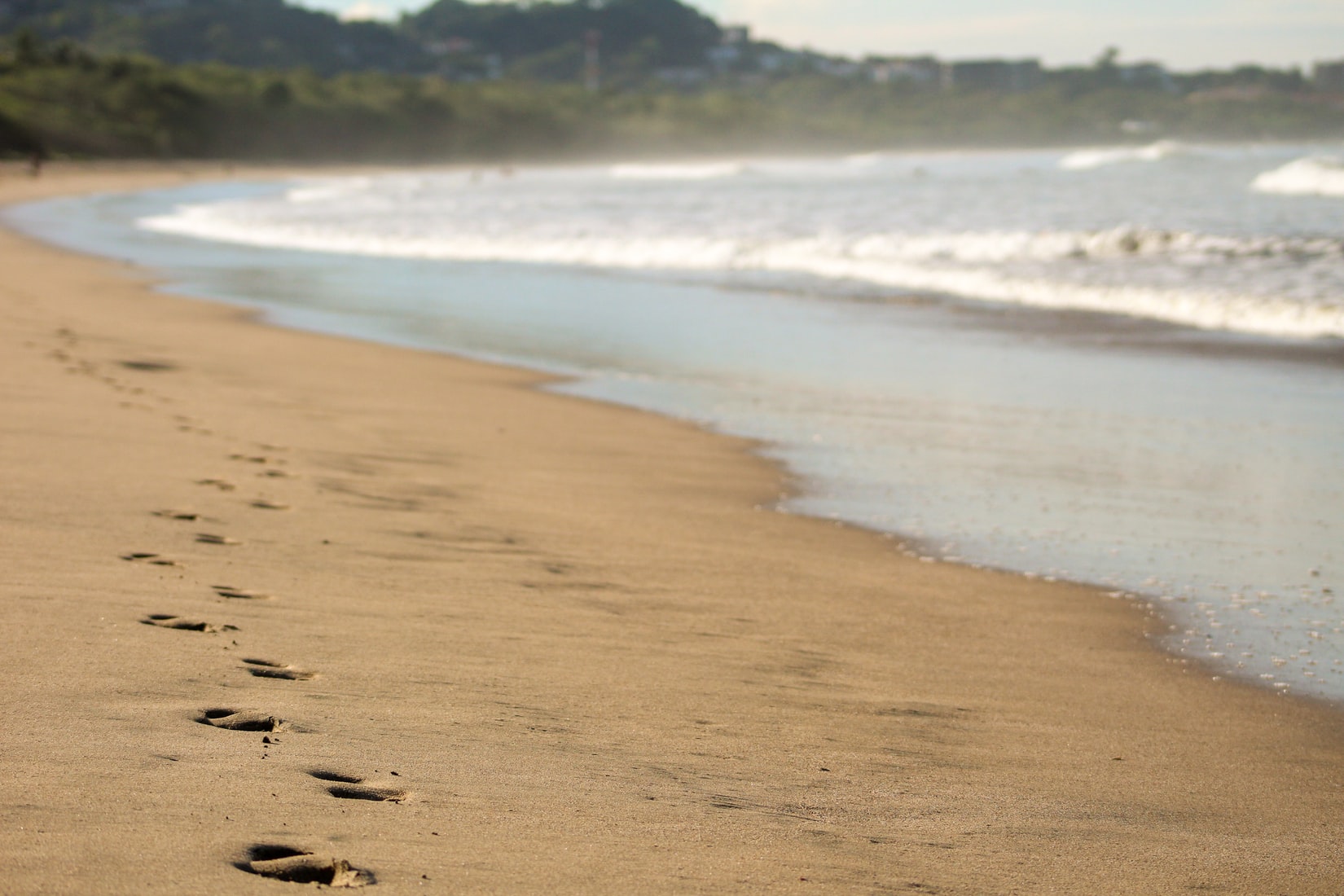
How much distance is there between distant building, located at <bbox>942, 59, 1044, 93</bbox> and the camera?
489ft

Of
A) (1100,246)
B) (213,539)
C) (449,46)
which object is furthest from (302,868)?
(449,46)

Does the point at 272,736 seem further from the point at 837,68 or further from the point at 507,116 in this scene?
the point at 837,68

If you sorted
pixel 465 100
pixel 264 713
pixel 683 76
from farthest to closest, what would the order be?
pixel 683 76 → pixel 465 100 → pixel 264 713

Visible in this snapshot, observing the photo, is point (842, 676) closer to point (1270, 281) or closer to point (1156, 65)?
point (1270, 281)

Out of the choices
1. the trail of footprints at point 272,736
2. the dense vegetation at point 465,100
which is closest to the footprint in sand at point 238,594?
the trail of footprints at point 272,736

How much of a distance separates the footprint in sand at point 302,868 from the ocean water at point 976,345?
2.66 metres

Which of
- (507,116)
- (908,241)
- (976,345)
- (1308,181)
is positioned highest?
(507,116)

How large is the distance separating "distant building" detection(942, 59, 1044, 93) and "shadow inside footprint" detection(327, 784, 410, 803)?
152 metres

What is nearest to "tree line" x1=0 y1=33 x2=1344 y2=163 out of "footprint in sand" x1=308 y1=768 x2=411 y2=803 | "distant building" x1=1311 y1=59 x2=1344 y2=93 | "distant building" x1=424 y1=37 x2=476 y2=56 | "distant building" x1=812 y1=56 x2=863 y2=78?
"distant building" x1=1311 y1=59 x2=1344 y2=93

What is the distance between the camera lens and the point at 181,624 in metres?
3.38

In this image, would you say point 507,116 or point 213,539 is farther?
point 507,116

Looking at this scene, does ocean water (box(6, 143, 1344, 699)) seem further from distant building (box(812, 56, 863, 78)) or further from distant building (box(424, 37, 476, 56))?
distant building (box(424, 37, 476, 56))

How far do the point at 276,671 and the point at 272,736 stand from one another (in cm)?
47

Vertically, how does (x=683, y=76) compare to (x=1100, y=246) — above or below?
above
